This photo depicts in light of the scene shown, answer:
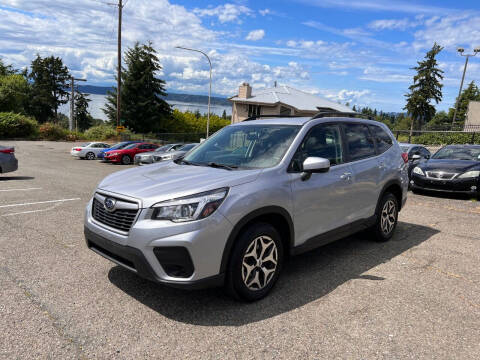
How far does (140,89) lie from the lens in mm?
50906

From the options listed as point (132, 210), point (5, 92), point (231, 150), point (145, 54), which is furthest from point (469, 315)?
point (5, 92)

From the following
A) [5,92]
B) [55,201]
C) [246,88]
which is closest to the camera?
[55,201]

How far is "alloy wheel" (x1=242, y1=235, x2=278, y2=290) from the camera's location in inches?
135

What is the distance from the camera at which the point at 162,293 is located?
3.73 meters

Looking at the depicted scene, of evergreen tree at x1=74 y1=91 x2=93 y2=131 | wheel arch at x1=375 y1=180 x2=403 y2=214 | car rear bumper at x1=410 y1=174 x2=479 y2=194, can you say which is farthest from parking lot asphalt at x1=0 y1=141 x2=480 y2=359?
evergreen tree at x1=74 y1=91 x2=93 y2=131

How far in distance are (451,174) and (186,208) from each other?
351 inches

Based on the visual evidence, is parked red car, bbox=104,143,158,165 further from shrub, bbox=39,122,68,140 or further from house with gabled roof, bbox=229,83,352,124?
house with gabled roof, bbox=229,83,352,124

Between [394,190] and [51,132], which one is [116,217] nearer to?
[394,190]

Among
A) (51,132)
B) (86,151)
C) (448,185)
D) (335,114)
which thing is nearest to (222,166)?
(335,114)

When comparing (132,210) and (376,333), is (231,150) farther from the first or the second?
(376,333)

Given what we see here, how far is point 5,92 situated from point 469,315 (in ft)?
198

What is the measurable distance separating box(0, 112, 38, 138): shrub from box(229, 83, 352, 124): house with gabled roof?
23593mm

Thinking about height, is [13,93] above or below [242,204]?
above

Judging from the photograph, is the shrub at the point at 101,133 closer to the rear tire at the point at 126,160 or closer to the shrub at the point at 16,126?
the shrub at the point at 16,126
